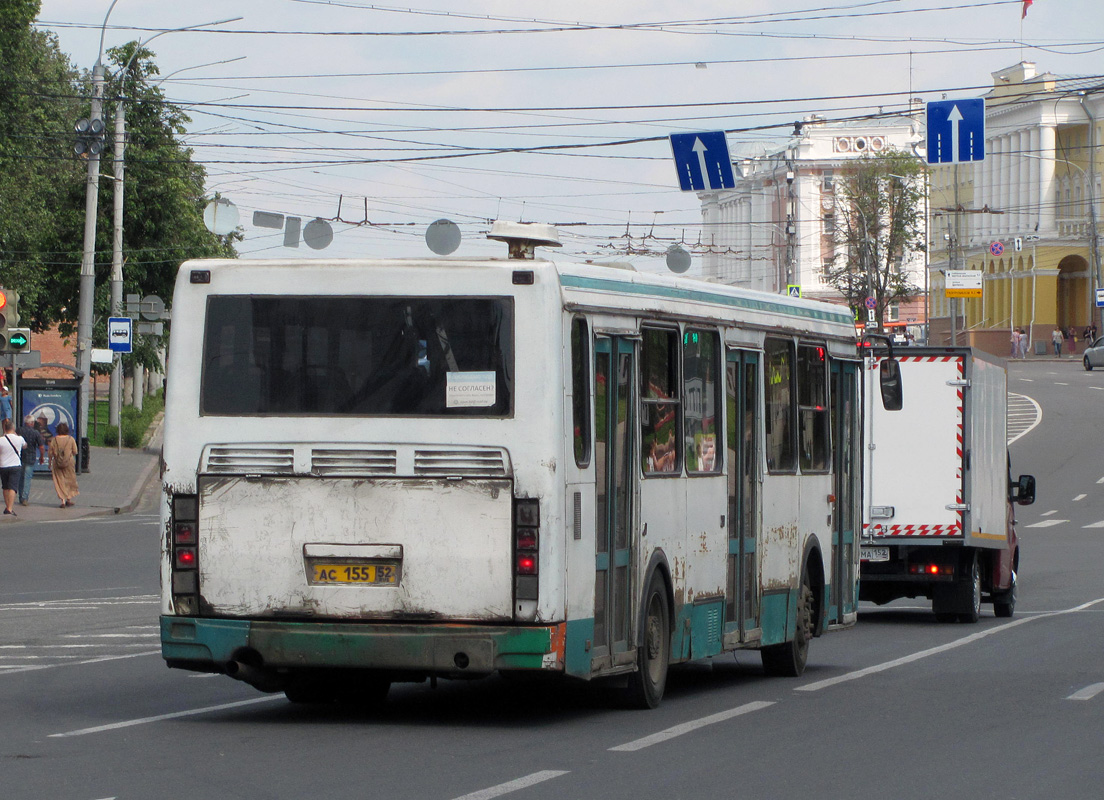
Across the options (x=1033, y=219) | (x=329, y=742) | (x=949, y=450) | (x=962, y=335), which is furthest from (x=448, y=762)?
(x=1033, y=219)

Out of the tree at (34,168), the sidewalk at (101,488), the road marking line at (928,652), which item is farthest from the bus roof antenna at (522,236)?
the tree at (34,168)

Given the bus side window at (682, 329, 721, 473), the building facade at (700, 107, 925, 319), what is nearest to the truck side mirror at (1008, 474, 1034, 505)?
the bus side window at (682, 329, 721, 473)

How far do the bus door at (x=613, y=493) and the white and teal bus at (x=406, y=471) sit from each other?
0.7 inches

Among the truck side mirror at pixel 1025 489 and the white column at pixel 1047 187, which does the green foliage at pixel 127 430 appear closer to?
the truck side mirror at pixel 1025 489

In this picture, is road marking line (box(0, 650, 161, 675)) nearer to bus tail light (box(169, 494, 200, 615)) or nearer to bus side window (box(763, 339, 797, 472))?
bus tail light (box(169, 494, 200, 615))

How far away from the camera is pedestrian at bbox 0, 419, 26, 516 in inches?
1318

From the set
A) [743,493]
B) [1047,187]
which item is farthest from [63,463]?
[1047,187]

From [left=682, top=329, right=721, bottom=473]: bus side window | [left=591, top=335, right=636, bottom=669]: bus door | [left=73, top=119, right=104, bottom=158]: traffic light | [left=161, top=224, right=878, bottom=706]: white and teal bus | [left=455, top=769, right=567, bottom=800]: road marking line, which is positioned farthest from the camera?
[left=73, top=119, right=104, bottom=158]: traffic light

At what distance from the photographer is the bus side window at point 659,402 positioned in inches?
434

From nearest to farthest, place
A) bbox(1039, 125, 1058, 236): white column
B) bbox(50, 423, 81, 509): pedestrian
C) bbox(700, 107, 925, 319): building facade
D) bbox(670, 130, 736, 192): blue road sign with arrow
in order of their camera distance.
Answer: bbox(670, 130, 736, 192): blue road sign with arrow → bbox(50, 423, 81, 509): pedestrian → bbox(1039, 125, 1058, 236): white column → bbox(700, 107, 925, 319): building facade

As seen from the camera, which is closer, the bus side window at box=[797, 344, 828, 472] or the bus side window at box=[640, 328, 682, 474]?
the bus side window at box=[640, 328, 682, 474]

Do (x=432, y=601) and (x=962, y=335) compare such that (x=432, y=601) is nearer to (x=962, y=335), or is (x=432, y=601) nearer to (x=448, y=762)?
(x=448, y=762)

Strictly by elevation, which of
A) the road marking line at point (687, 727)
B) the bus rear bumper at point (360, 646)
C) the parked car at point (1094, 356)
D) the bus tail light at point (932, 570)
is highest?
the parked car at point (1094, 356)

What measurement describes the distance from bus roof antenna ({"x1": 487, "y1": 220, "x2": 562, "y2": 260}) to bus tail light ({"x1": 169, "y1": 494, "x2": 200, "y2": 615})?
2.13 m
